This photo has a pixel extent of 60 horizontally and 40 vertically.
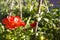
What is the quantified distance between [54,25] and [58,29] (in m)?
0.05

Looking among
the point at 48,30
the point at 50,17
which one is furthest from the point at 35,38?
the point at 50,17

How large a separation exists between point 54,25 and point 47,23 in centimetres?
6

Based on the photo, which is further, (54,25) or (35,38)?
(54,25)

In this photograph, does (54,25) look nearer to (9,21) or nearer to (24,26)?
(24,26)

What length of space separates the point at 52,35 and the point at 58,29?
9cm

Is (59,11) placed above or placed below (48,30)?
A: above

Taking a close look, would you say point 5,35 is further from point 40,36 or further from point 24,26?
point 40,36

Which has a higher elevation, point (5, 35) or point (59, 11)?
point (59, 11)

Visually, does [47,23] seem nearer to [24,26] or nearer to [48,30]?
[48,30]

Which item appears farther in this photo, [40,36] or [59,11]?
[59,11]

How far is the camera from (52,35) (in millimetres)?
1820

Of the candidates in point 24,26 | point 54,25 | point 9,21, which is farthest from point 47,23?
point 9,21

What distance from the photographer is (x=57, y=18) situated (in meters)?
2.00

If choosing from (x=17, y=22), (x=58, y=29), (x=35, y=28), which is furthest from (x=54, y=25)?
(x=17, y=22)
